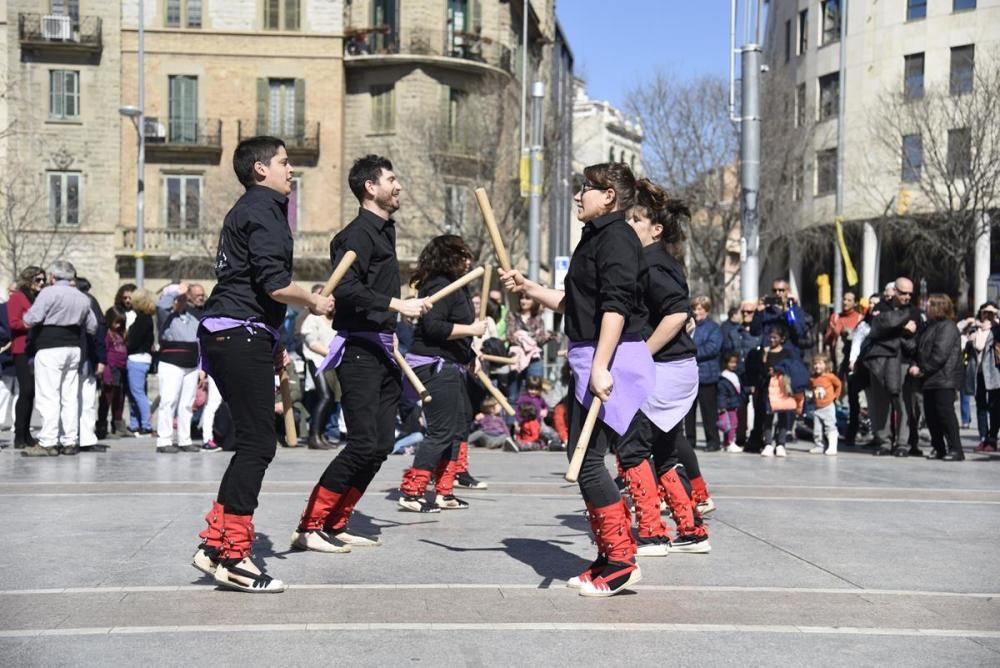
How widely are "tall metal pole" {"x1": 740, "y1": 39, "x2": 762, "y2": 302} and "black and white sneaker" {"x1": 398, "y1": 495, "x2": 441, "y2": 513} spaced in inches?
375

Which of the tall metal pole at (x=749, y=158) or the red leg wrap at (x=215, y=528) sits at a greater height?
the tall metal pole at (x=749, y=158)

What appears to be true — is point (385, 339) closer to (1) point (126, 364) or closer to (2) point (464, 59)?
(1) point (126, 364)

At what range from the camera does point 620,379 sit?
666 cm

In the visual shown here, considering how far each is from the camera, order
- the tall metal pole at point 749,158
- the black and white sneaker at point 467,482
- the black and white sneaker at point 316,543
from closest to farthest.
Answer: the black and white sneaker at point 316,543 → the black and white sneaker at point 467,482 → the tall metal pole at point 749,158

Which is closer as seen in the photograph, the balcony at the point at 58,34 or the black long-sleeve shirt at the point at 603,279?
the black long-sleeve shirt at the point at 603,279

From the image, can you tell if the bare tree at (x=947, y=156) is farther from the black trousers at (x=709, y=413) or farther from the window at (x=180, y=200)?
the window at (x=180, y=200)

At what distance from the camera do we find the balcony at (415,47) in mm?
47500

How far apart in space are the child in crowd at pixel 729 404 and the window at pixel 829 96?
3382 cm

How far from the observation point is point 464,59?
47.9 m

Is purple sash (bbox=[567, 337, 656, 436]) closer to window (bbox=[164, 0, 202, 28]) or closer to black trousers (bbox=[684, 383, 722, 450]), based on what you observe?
black trousers (bbox=[684, 383, 722, 450])

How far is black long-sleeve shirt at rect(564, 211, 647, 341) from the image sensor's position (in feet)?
21.3

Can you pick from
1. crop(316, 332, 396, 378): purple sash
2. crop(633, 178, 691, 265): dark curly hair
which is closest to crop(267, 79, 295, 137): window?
crop(633, 178, 691, 265): dark curly hair

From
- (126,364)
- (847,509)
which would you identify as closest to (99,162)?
(126,364)

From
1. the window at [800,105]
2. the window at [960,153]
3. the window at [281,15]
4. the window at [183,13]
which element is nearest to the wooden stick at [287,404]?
the window at [960,153]
